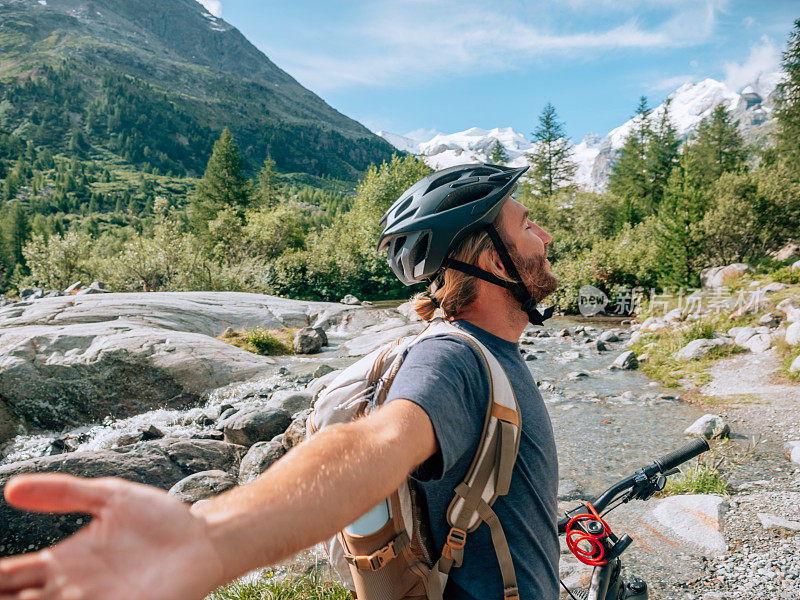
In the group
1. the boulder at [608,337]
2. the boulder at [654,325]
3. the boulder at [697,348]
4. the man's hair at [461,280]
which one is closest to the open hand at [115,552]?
the man's hair at [461,280]

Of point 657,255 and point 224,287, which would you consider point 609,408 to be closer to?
point 657,255

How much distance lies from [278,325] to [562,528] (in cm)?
1651

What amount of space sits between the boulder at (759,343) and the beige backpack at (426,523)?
41.3ft

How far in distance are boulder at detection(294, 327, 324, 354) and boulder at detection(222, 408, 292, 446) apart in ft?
26.4

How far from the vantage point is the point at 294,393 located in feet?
28.6

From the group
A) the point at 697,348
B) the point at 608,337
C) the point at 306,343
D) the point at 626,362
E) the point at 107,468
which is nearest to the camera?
the point at 107,468

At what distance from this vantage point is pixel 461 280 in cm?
209

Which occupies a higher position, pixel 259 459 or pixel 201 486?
pixel 201 486

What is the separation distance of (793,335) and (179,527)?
1305 centimetres

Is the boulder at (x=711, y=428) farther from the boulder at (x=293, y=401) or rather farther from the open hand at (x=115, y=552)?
the open hand at (x=115, y=552)

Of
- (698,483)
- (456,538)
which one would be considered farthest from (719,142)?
(456,538)

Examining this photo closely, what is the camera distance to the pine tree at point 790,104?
35312 millimetres

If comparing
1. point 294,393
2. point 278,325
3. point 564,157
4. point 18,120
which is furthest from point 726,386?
point 18,120

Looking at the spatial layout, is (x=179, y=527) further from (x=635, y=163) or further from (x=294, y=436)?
(x=635, y=163)
